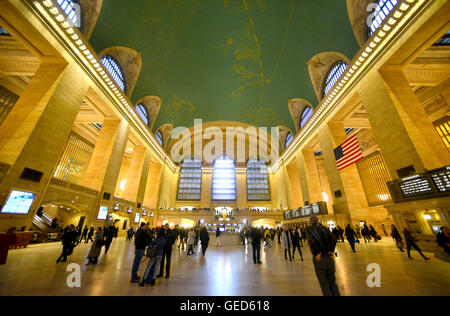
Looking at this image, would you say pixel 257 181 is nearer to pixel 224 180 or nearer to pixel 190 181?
Answer: pixel 224 180

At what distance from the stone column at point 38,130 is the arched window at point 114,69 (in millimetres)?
3589

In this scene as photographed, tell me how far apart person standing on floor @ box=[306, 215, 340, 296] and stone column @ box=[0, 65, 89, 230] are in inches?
457

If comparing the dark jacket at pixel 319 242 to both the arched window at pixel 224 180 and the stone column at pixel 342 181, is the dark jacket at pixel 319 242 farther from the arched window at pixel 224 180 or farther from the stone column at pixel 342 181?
the arched window at pixel 224 180

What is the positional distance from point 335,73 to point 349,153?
7.38m

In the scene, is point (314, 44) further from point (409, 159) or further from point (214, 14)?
point (409, 159)

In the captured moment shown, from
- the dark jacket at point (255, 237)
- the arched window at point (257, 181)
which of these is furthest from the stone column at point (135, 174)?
the arched window at point (257, 181)

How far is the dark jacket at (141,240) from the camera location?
3481 millimetres

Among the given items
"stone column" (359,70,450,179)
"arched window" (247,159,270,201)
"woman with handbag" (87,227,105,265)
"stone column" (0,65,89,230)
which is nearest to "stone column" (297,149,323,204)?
"stone column" (359,70,450,179)

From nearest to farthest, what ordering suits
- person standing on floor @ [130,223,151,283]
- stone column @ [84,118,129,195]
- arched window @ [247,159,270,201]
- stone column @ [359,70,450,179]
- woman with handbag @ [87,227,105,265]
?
person standing on floor @ [130,223,151,283] → woman with handbag @ [87,227,105,265] → stone column @ [359,70,450,179] → stone column @ [84,118,129,195] → arched window @ [247,159,270,201]

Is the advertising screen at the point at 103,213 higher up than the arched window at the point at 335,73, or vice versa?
the arched window at the point at 335,73

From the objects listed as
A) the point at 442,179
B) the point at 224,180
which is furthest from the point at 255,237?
the point at 224,180

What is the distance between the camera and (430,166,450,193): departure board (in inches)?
247

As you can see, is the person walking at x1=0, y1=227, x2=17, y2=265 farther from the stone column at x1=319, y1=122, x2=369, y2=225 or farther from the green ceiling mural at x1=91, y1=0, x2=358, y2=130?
the stone column at x1=319, y1=122, x2=369, y2=225
